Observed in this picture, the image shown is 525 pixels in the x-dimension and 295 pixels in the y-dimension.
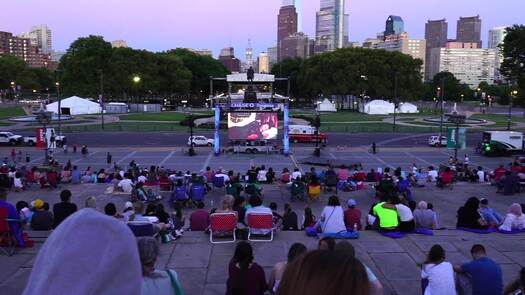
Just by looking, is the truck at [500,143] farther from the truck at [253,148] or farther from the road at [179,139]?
the truck at [253,148]

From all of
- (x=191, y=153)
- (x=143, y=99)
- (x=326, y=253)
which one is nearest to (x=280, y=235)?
(x=326, y=253)

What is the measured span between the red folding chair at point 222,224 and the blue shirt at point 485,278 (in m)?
4.88

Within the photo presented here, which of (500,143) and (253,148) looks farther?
(500,143)

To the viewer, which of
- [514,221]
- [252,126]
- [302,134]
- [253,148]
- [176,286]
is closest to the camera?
[176,286]

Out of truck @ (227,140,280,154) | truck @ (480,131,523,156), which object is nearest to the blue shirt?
truck @ (227,140,280,154)

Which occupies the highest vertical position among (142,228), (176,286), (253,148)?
(176,286)

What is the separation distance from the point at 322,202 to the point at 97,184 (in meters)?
11.6

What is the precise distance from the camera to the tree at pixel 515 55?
175 ft

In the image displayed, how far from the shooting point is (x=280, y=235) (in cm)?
1084

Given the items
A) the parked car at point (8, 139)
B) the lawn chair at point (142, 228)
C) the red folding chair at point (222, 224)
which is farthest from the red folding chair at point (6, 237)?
the parked car at point (8, 139)

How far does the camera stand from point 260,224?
10.2 meters

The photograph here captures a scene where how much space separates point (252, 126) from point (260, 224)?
3087 cm

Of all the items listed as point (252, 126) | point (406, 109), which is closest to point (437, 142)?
point (252, 126)

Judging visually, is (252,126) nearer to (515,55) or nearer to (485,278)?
(515,55)
